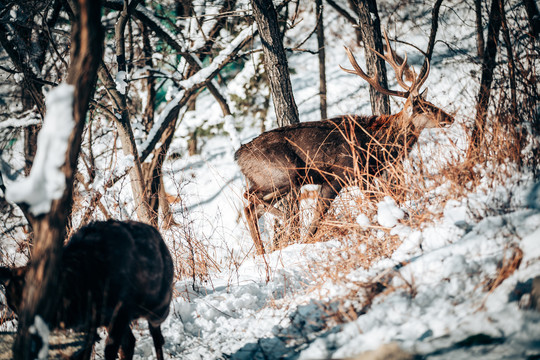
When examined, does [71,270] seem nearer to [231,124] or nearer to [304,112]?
[231,124]

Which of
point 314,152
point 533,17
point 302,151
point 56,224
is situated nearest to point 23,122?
point 302,151

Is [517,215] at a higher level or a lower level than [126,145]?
lower

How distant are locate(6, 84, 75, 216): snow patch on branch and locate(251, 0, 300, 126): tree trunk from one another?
3587 mm

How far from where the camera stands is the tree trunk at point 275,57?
16.4ft

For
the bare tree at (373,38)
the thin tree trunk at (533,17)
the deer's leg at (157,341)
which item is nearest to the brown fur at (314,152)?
the bare tree at (373,38)

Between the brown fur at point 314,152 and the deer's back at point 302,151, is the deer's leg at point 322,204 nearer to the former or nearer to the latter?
the brown fur at point 314,152

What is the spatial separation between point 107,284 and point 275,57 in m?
3.95

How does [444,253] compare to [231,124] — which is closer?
[444,253]

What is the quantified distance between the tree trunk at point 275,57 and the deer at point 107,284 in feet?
11.0

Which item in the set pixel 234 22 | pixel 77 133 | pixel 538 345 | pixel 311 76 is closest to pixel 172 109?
pixel 234 22

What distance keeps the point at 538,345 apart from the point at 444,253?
77 centimetres

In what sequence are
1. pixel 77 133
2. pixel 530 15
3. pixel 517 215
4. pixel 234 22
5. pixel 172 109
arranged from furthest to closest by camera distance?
pixel 234 22, pixel 172 109, pixel 530 15, pixel 517 215, pixel 77 133

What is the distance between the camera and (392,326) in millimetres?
2059

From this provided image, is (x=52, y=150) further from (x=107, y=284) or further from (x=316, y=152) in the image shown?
(x=316, y=152)
